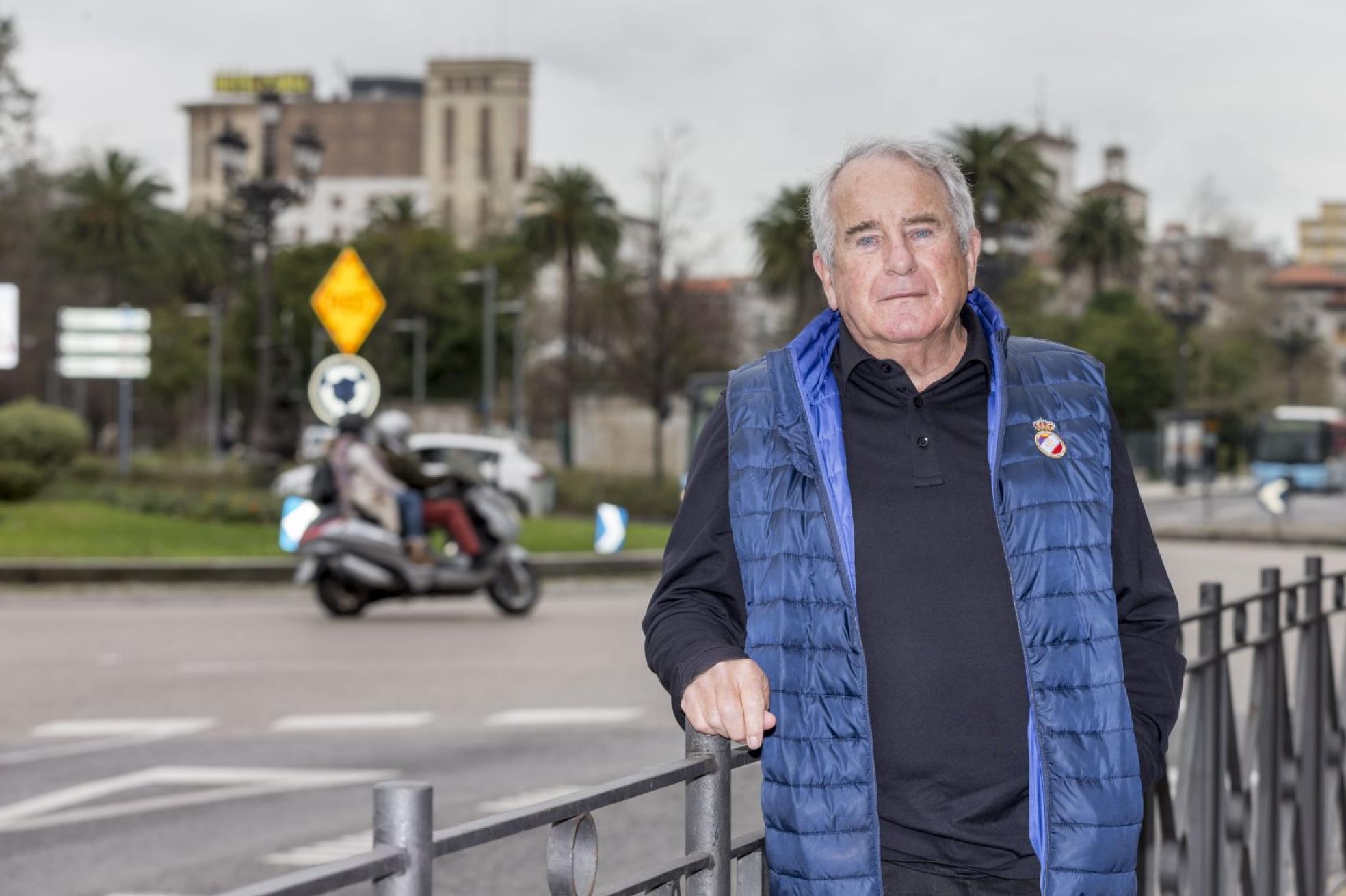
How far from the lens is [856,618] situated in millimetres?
2762

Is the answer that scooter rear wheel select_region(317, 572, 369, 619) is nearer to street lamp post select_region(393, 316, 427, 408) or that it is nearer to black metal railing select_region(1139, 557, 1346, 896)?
black metal railing select_region(1139, 557, 1346, 896)

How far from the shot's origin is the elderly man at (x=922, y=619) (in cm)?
275

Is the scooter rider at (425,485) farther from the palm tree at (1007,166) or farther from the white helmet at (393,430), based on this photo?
the palm tree at (1007,166)

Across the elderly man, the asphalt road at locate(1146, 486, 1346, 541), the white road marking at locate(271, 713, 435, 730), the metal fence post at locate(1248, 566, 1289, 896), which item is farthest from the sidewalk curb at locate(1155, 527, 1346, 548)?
the elderly man

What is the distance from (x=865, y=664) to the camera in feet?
9.14

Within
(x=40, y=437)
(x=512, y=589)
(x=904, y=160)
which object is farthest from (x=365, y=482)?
(x=40, y=437)

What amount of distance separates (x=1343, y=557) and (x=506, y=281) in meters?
65.0

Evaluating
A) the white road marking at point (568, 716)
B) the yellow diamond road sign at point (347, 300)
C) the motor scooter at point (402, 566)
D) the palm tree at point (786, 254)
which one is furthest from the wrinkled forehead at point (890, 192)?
the palm tree at point (786, 254)

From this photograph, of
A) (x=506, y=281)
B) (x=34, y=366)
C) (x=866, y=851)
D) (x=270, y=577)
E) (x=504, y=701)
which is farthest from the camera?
(x=34, y=366)

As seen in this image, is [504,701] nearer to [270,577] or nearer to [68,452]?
[270,577]

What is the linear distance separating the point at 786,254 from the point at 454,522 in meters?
51.2

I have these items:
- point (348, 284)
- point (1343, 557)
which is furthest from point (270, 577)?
point (1343, 557)

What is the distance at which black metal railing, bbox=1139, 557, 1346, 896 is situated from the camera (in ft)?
15.3

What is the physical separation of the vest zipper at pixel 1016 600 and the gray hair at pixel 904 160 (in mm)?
271
